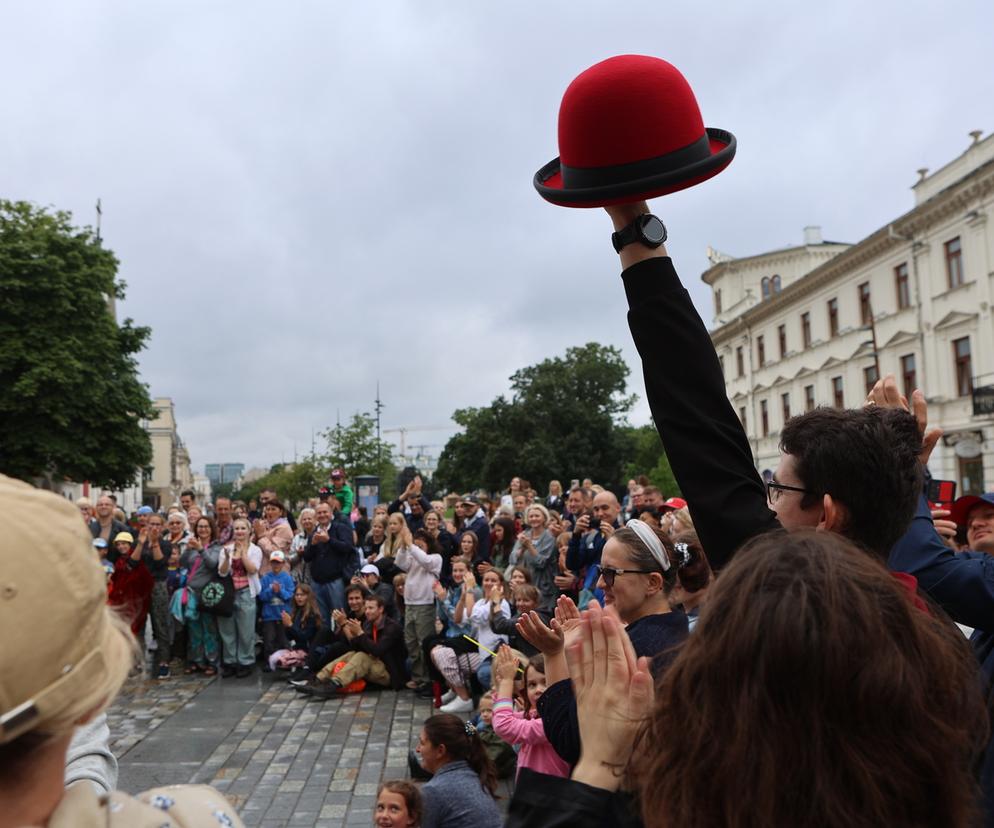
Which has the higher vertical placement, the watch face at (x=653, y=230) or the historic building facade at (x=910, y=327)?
the historic building facade at (x=910, y=327)

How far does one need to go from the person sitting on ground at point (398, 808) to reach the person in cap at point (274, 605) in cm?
791

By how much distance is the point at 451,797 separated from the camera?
517cm

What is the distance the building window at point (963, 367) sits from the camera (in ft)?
107

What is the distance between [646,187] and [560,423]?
60204 mm

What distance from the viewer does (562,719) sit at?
72.0 inches

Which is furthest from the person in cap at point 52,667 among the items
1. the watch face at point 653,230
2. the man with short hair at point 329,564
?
the man with short hair at point 329,564

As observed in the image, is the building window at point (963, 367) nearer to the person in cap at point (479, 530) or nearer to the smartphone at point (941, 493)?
A: the person in cap at point (479, 530)

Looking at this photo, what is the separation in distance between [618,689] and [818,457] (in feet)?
2.34

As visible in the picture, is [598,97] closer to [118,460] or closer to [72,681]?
[72,681]

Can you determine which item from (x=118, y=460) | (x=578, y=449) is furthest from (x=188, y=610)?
(x=578, y=449)

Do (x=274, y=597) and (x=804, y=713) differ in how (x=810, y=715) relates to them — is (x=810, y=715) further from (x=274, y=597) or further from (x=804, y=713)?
(x=274, y=597)

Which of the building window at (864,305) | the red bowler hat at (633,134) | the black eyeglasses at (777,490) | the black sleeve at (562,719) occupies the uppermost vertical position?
the building window at (864,305)

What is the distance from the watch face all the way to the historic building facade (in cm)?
2271

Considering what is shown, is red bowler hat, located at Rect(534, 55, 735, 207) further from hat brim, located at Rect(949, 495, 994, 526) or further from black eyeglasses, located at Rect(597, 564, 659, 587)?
hat brim, located at Rect(949, 495, 994, 526)
